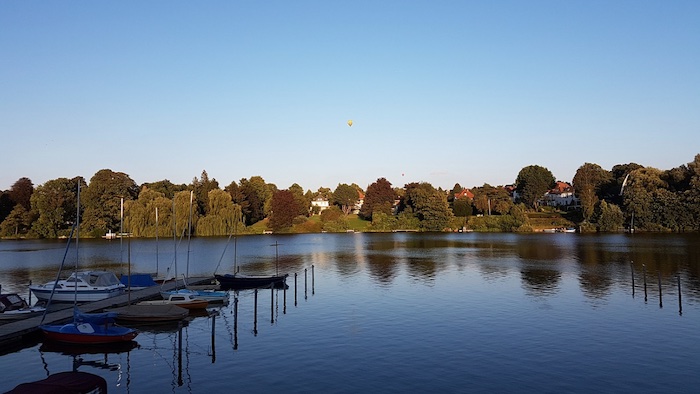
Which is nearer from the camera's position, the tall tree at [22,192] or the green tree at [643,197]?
the green tree at [643,197]

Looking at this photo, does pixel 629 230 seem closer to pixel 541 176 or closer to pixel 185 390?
pixel 541 176

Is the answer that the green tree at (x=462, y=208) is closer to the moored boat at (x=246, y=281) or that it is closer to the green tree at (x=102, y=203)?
the green tree at (x=102, y=203)

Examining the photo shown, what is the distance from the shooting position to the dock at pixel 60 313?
29.3 meters

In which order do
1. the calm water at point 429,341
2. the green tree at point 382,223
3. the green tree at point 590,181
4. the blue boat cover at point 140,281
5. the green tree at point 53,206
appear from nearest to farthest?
the calm water at point 429,341 < the blue boat cover at point 140,281 < the green tree at point 53,206 < the green tree at point 590,181 < the green tree at point 382,223

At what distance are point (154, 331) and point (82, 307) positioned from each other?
7722 mm

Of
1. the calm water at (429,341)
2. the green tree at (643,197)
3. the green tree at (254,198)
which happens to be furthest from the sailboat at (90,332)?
the green tree at (643,197)

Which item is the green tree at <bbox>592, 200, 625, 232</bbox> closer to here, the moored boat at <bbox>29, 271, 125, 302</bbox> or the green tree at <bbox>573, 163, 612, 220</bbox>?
the green tree at <bbox>573, 163, 612, 220</bbox>

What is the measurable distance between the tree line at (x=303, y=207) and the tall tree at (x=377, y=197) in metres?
0.38

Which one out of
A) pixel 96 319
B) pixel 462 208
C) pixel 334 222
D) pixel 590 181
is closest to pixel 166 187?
pixel 334 222

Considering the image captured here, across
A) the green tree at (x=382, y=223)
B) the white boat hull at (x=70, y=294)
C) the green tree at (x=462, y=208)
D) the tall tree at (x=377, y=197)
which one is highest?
the tall tree at (x=377, y=197)

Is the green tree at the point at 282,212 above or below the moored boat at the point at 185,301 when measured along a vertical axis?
above

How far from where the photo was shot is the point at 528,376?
78.4ft

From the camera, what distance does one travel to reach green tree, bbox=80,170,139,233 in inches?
5487

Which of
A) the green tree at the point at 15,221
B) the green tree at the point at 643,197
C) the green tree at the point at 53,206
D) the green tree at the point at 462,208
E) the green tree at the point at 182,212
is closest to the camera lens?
the green tree at the point at 182,212
